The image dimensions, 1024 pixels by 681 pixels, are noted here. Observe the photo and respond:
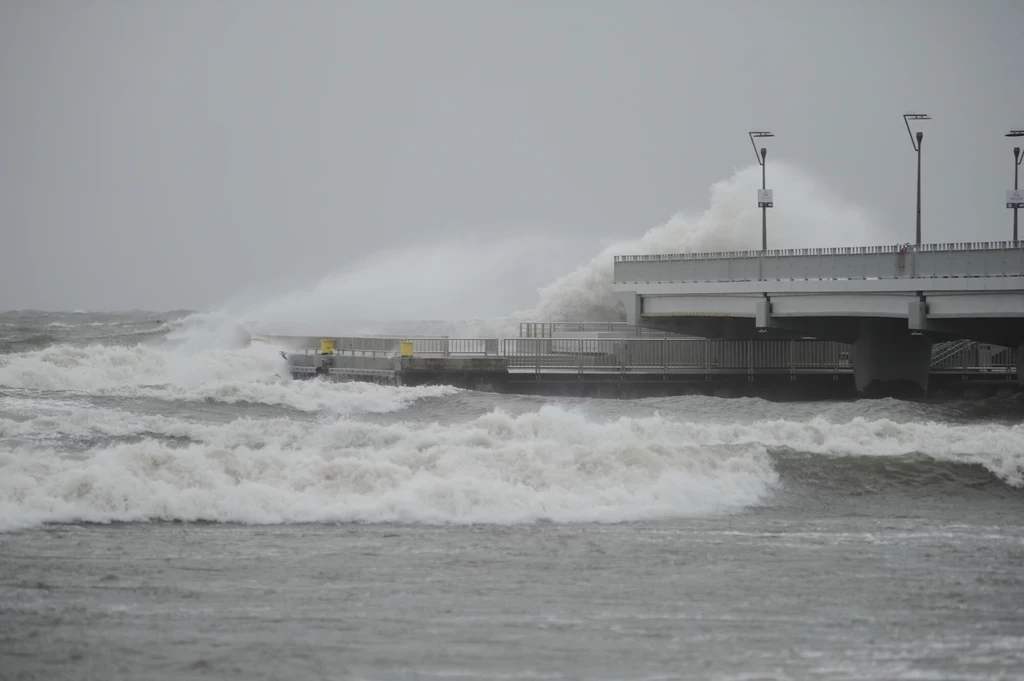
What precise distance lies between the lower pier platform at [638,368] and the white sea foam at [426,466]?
1439 centimetres

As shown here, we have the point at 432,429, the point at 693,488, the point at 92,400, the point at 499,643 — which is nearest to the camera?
the point at 499,643

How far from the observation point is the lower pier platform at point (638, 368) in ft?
128

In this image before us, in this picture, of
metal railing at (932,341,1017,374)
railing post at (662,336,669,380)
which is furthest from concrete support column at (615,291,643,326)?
metal railing at (932,341,1017,374)

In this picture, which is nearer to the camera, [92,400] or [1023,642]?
[1023,642]

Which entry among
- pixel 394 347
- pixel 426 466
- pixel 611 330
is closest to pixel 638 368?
pixel 394 347

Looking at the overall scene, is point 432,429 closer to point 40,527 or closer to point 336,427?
point 336,427

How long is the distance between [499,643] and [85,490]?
9178 millimetres

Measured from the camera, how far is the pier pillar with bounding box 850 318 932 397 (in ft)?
126

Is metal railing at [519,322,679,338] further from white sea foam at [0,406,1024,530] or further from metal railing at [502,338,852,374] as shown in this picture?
white sea foam at [0,406,1024,530]

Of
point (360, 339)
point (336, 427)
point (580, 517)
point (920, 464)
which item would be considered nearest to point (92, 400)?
point (336, 427)

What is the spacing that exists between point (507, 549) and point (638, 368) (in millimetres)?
25390

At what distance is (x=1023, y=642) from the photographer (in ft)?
35.5

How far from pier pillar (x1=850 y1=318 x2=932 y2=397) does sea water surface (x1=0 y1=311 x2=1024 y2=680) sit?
1412 centimetres

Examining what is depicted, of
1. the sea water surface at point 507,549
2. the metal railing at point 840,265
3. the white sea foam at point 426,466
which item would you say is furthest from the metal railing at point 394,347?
the white sea foam at point 426,466
